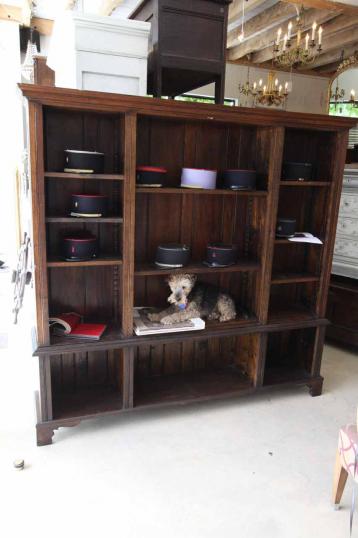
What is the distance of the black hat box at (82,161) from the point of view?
2.21m

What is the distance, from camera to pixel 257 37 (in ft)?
18.4

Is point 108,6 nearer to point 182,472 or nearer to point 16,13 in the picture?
point 16,13

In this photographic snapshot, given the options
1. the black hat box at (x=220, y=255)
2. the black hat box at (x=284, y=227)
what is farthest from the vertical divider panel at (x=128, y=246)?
the black hat box at (x=284, y=227)

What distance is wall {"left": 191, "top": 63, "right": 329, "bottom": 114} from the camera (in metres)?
6.64

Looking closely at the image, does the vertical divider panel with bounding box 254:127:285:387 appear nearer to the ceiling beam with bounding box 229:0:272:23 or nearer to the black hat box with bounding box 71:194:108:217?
the black hat box with bounding box 71:194:108:217

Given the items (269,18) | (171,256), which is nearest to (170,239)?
(171,256)

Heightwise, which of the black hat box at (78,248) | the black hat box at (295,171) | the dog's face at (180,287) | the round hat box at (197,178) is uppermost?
the black hat box at (295,171)

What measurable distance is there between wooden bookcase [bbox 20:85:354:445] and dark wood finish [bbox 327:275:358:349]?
0.75m

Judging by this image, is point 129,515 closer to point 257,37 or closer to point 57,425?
point 57,425

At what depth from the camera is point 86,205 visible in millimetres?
2268

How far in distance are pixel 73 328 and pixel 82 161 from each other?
93 centimetres

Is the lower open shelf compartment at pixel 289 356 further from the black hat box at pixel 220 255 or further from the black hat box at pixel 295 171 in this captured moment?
the black hat box at pixel 295 171

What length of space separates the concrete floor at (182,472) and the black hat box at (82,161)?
1.48m

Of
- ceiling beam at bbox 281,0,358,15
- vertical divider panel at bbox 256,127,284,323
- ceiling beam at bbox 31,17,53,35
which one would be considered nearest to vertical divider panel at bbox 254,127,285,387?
vertical divider panel at bbox 256,127,284,323
